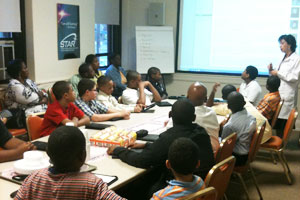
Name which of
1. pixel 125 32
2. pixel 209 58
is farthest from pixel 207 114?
pixel 125 32

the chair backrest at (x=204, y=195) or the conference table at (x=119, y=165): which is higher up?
the chair backrest at (x=204, y=195)

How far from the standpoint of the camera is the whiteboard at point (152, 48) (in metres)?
6.93

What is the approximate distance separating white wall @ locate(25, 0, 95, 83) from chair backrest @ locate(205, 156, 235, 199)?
11.1 ft

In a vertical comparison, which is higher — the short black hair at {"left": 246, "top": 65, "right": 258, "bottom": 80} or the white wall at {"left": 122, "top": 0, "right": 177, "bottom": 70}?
the white wall at {"left": 122, "top": 0, "right": 177, "bottom": 70}

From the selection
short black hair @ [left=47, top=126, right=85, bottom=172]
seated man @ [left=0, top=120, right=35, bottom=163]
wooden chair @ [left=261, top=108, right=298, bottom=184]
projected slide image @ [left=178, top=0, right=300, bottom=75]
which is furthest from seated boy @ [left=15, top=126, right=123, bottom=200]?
projected slide image @ [left=178, top=0, right=300, bottom=75]

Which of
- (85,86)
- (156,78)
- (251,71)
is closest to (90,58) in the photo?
(156,78)

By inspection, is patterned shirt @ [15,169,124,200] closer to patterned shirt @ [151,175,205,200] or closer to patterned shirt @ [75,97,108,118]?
patterned shirt @ [151,175,205,200]

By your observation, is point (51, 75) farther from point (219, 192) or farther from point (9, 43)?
point (219, 192)

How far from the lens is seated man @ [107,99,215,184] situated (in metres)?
2.25

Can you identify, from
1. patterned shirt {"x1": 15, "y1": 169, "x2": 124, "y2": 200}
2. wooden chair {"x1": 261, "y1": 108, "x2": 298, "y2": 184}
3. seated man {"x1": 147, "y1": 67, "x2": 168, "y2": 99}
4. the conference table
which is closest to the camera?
patterned shirt {"x1": 15, "y1": 169, "x2": 124, "y2": 200}

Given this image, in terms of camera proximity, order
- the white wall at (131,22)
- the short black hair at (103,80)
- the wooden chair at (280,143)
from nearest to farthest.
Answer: the wooden chair at (280,143) → the short black hair at (103,80) → the white wall at (131,22)

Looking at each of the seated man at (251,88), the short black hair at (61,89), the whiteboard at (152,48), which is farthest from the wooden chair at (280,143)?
the whiteboard at (152,48)

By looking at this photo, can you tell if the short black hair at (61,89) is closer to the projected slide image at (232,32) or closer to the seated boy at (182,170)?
the seated boy at (182,170)

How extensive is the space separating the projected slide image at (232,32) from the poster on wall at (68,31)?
7.29 feet
